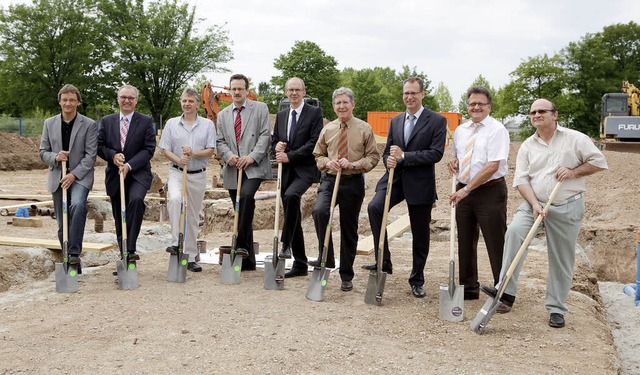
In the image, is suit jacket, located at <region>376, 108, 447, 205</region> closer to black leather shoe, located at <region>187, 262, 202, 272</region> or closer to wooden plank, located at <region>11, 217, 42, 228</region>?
black leather shoe, located at <region>187, 262, 202, 272</region>

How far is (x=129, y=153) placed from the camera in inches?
263

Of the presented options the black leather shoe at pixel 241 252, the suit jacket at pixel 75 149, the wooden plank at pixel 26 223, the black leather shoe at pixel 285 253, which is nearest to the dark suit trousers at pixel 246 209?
the black leather shoe at pixel 241 252

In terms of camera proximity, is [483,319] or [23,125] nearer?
[483,319]

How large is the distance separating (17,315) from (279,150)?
2.94 meters

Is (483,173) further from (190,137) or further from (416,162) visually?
(190,137)

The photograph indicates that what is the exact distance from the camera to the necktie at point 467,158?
5.62m

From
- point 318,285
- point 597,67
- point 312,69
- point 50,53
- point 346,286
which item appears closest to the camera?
point 318,285

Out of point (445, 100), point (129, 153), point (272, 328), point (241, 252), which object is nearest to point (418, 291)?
point (272, 328)

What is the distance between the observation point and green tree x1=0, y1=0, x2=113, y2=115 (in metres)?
36.6

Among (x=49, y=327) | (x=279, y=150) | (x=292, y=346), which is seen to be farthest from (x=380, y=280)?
(x=49, y=327)

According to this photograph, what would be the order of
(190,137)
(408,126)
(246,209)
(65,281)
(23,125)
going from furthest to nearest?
(23,125) → (190,137) → (246,209) → (65,281) → (408,126)

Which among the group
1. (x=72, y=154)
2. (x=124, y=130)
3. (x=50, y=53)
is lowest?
(x=72, y=154)

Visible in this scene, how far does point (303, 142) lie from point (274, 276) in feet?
4.87

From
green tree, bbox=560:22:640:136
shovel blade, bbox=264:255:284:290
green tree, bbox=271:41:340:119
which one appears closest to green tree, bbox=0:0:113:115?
green tree, bbox=271:41:340:119
